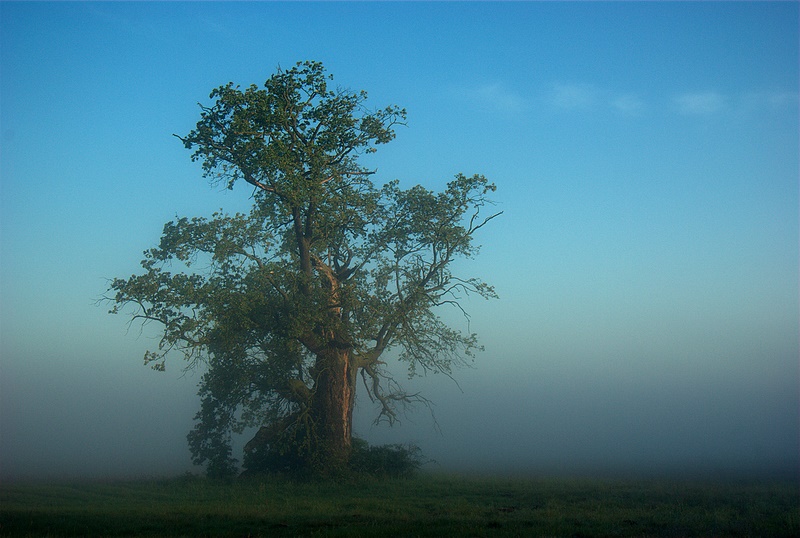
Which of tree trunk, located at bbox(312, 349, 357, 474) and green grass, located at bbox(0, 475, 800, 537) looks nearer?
green grass, located at bbox(0, 475, 800, 537)

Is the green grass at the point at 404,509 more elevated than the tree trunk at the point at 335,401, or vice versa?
the tree trunk at the point at 335,401

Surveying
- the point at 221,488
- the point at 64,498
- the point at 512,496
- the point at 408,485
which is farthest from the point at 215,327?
the point at 512,496

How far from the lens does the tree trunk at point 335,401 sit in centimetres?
2688

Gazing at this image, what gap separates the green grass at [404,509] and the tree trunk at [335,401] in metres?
2.23

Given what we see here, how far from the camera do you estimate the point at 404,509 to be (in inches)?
687

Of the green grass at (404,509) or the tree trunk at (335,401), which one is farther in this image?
the tree trunk at (335,401)

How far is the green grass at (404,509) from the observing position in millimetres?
14164

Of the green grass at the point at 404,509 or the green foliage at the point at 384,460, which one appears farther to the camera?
the green foliage at the point at 384,460

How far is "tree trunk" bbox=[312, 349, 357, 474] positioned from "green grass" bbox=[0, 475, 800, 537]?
87.7 inches

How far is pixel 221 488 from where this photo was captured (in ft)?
77.6

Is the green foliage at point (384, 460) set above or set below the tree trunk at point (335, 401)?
below

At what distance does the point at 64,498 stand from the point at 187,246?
34.5 feet

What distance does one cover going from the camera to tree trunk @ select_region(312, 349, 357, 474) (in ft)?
88.2

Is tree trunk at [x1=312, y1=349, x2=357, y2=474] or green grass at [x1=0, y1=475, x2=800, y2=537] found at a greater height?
tree trunk at [x1=312, y1=349, x2=357, y2=474]
